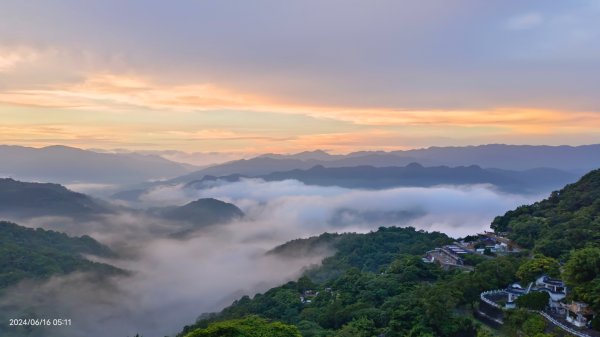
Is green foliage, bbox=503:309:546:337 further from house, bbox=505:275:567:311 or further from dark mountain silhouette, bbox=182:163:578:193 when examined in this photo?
dark mountain silhouette, bbox=182:163:578:193

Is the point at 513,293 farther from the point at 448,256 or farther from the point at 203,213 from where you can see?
the point at 203,213

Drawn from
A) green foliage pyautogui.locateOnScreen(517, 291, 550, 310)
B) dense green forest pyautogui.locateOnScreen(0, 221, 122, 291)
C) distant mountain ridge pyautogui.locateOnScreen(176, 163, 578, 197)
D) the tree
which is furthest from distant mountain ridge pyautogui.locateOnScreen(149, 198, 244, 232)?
green foliage pyautogui.locateOnScreen(517, 291, 550, 310)

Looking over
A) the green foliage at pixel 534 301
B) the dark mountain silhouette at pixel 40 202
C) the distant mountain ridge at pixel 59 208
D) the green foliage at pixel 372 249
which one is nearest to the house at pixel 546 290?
the green foliage at pixel 534 301

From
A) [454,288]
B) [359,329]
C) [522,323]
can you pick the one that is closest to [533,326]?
[522,323]

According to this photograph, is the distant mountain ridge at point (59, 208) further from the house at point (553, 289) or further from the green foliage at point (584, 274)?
the green foliage at point (584, 274)

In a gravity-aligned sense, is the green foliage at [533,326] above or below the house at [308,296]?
above
